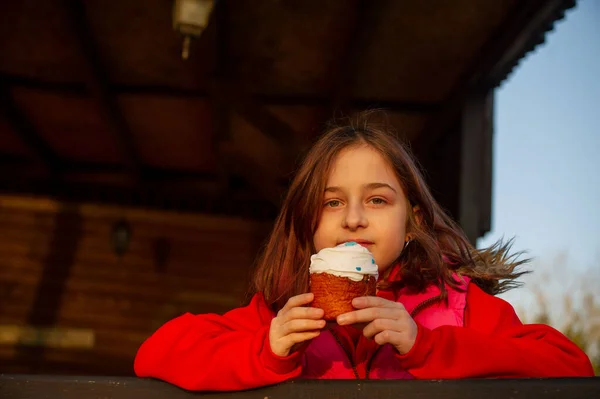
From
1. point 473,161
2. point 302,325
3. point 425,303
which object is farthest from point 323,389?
point 473,161

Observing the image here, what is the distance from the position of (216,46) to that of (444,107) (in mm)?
2301

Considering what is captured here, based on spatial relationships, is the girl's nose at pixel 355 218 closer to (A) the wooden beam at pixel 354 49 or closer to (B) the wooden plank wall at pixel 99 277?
(A) the wooden beam at pixel 354 49

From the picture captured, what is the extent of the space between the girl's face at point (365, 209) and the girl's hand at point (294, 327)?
54 centimetres

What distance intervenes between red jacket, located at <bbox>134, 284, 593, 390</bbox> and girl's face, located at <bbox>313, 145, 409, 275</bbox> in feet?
1.34

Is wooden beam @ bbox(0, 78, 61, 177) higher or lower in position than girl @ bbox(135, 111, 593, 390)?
higher

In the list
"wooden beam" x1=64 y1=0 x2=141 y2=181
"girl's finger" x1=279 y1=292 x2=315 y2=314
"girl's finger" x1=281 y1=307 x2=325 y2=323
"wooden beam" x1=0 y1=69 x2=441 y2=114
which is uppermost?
"wooden beam" x1=0 y1=69 x2=441 y2=114

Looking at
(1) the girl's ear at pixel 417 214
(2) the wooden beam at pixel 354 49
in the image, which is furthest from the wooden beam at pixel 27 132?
(1) the girl's ear at pixel 417 214

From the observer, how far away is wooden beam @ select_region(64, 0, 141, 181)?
15.8ft

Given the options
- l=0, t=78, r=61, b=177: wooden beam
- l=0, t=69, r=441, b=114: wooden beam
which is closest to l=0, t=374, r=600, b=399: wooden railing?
l=0, t=69, r=441, b=114: wooden beam

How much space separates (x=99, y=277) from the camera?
29.4ft

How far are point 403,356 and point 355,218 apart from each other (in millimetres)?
563

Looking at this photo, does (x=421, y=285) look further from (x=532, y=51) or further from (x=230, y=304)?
(x=230, y=304)

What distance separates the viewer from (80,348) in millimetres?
8680

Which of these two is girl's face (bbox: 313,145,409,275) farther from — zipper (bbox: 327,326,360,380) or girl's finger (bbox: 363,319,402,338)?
girl's finger (bbox: 363,319,402,338)
